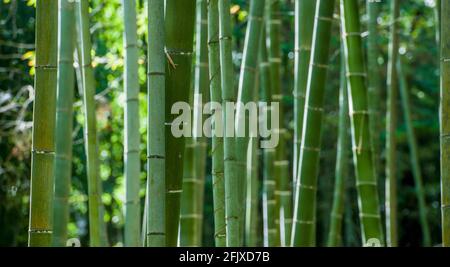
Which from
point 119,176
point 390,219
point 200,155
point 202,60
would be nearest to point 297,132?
point 202,60

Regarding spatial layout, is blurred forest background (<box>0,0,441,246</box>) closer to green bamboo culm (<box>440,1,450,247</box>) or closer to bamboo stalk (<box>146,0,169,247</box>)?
bamboo stalk (<box>146,0,169,247</box>)

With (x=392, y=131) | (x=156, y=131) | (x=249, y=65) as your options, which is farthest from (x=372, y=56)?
(x=156, y=131)

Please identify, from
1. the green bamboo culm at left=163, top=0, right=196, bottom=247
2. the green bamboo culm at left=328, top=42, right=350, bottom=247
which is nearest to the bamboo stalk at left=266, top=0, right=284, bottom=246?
the green bamboo culm at left=328, top=42, right=350, bottom=247

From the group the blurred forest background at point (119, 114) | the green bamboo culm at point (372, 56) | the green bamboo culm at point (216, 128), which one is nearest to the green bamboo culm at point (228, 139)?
the green bamboo culm at point (216, 128)

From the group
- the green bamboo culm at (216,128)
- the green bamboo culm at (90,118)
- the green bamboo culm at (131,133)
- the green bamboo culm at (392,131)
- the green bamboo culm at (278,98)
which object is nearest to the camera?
the green bamboo culm at (216,128)

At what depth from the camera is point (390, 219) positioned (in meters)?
4.39

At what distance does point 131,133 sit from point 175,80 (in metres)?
0.69

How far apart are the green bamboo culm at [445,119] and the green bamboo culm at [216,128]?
65 cm

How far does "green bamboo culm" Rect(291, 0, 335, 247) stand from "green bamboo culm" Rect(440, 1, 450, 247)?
1.48 feet

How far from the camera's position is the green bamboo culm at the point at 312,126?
268 centimetres

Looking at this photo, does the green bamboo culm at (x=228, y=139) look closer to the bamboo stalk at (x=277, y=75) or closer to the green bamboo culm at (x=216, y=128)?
the green bamboo culm at (x=216, y=128)

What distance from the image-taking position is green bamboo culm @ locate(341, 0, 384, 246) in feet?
9.13
